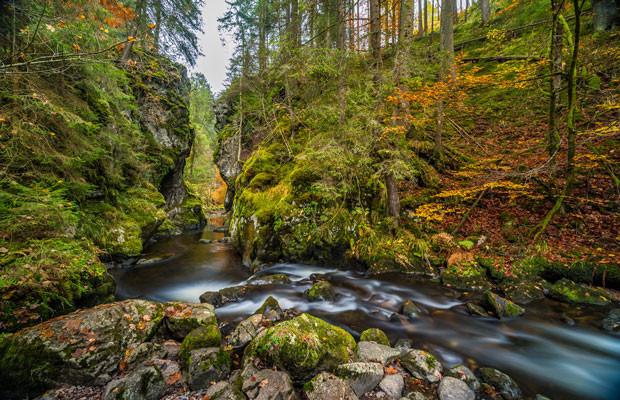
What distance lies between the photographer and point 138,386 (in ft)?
10.4

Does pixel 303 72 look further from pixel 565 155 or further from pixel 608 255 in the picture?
pixel 608 255

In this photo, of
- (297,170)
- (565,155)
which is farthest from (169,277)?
(565,155)

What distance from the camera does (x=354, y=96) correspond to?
773cm

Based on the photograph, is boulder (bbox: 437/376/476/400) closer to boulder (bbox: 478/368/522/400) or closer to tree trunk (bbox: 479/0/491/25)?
boulder (bbox: 478/368/522/400)

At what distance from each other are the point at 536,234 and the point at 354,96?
6080mm

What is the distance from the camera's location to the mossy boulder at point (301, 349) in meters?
3.48

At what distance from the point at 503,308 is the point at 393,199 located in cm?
375

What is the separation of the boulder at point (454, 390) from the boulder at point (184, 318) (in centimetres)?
355

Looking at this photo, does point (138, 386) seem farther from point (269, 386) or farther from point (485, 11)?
point (485, 11)

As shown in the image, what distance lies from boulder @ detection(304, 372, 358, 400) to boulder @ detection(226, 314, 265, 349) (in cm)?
147

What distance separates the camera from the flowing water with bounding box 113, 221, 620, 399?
401 centimetres

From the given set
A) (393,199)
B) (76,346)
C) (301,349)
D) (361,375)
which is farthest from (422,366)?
(393,199)

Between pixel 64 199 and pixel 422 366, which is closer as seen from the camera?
pixel 422 366

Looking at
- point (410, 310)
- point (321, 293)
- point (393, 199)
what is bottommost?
point (410, 310)
